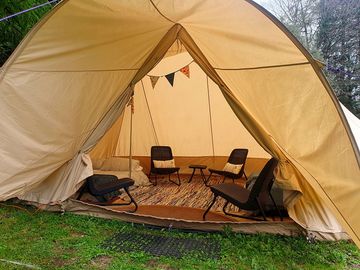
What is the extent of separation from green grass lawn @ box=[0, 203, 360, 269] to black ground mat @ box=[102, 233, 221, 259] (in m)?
0.06

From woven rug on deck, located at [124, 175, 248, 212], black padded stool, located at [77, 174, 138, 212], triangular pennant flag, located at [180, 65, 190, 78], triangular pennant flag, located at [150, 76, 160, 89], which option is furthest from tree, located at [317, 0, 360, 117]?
black padded stool, located at [77, 174, 138, 212]

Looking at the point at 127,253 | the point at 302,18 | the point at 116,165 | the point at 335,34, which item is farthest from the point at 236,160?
the point at 302,18

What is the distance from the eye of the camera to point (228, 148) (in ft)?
20.3

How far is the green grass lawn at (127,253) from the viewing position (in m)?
2.67

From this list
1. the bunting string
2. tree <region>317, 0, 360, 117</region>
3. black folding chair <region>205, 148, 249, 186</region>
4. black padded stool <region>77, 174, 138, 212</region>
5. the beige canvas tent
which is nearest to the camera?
the beige canvas tent

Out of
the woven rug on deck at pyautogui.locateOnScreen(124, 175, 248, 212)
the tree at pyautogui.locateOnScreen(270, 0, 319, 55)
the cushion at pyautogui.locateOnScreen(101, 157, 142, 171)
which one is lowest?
the woven rug on deck at pyautogui.locateOnScreen(124, 175, 248, 212)

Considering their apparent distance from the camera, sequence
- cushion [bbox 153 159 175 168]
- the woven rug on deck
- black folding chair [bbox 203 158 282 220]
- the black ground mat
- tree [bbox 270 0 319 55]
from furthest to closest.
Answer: tree [bbox 270 0 319 55] → cushion [bbox 153 159 175 168] → the woven rug on deck → black folding chair [bbox 203 158 282 220] → the black ground mat

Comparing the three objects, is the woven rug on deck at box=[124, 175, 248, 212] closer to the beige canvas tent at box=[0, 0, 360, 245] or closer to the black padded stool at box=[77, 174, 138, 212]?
the black padded stool at box=[77, 174, 138, 212]

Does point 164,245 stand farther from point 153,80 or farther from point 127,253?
point 153,80

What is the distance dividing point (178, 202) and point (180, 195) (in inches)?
15.9

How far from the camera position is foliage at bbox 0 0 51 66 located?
4.61m

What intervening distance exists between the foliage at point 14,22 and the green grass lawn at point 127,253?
3012 mm

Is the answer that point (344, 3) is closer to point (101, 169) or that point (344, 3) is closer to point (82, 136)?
point (101, 169)

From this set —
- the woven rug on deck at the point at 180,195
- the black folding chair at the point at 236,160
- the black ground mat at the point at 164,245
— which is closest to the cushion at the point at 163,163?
the woven rug on deck at the point at 180,195
